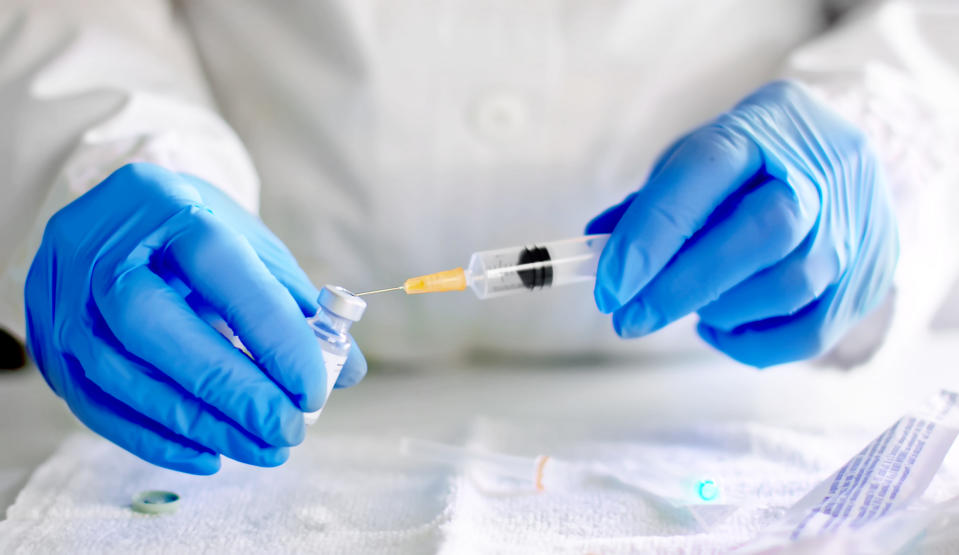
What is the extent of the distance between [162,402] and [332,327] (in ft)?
0.64

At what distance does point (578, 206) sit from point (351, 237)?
1.21 feet

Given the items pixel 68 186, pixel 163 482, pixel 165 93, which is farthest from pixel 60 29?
pixel 163 482

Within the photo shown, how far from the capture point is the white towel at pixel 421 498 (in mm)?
753

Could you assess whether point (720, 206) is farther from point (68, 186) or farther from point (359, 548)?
point (68, 186)

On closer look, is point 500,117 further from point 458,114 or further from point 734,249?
point 734,249

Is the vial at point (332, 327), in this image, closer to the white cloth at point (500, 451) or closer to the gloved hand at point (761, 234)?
the white cloth at point (500, 451)

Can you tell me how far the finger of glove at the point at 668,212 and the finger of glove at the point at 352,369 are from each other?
29 cm

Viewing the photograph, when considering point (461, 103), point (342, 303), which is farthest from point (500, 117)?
point (342, 303)

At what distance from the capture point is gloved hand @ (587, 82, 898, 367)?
882 millimetres

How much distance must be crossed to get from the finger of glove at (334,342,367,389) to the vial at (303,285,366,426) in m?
0.03

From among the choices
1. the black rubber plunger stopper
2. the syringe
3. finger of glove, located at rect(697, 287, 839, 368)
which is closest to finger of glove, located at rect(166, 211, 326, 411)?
the syringe

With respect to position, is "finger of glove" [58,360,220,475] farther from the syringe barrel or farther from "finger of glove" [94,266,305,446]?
the syringe barrel

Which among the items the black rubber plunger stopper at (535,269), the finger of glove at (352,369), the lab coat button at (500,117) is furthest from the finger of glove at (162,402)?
the lab coat button at (500,117)

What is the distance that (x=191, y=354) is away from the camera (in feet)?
2.54
